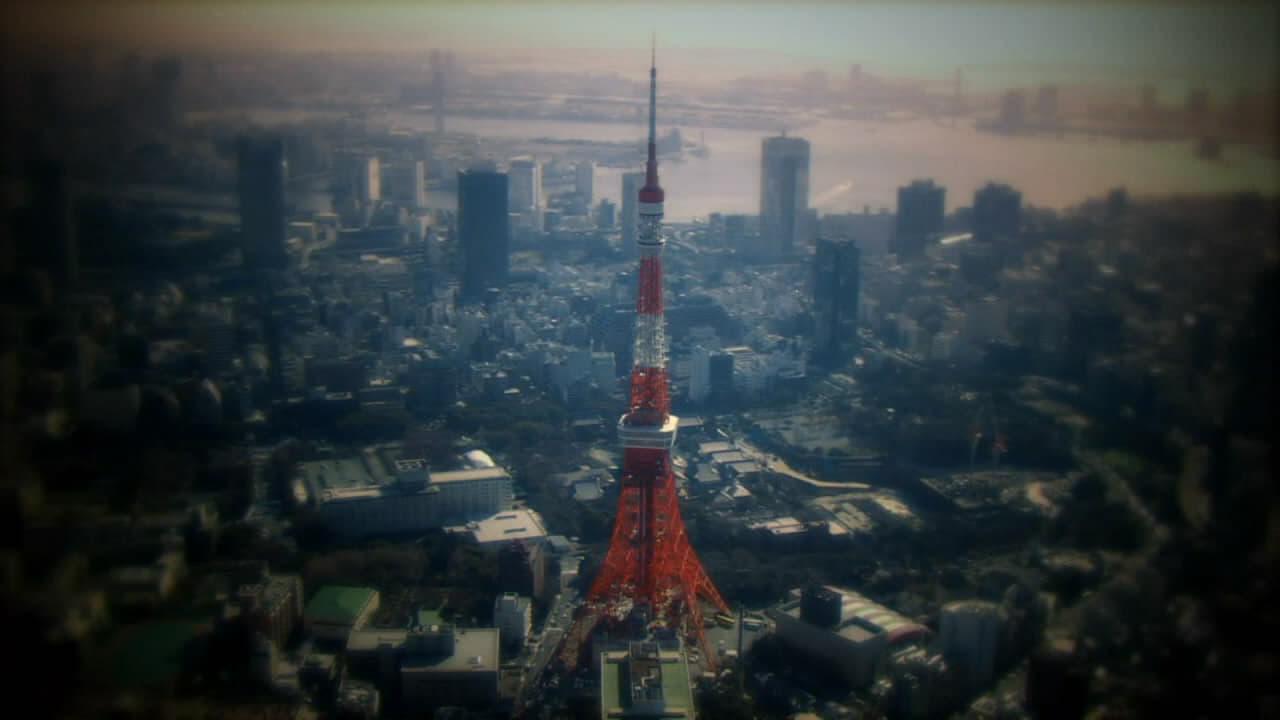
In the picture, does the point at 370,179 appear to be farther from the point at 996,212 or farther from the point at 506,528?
the point at 996,212

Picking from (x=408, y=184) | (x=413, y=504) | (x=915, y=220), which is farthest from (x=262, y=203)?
(x=915, y=220)

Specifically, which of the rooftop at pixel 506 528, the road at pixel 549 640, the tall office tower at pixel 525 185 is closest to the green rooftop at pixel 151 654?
the road at pixel 549 640

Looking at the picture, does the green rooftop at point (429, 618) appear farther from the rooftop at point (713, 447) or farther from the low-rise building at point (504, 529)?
the rooftop at point (713, 447)

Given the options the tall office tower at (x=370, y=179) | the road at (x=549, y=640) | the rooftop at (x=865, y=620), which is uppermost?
the tall office tower at (x=370, y=179)

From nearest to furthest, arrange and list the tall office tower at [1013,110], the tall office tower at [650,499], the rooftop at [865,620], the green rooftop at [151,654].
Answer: the green rooftop at [151,654] < the rooftop at [865,620] < the tall office tower at [650,499] < the tall office tower at [1013,110]

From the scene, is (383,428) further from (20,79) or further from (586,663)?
(20,79)
